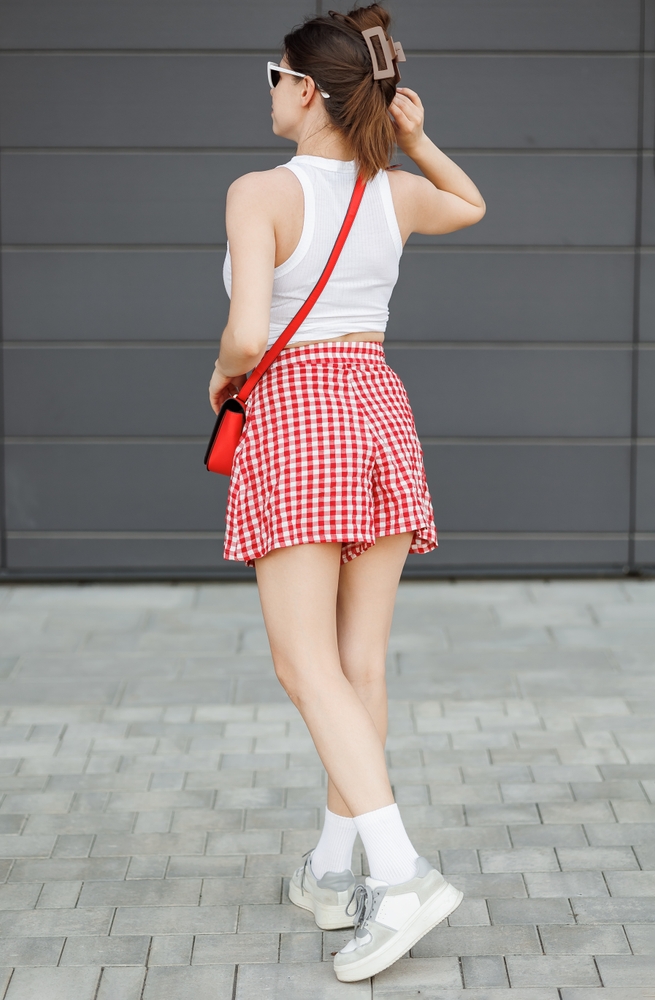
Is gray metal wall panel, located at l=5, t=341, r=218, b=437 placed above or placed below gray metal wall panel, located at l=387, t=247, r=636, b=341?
below

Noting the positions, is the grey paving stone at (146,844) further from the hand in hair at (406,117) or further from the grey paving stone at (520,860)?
the hand in hair at (406,117)

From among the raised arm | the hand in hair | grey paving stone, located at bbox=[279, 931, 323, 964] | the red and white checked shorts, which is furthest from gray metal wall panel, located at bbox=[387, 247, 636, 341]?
grey paving stone, located at bbox=[279, 931, 323, 964]

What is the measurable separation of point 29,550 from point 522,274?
2633 mm

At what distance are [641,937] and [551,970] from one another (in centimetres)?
24

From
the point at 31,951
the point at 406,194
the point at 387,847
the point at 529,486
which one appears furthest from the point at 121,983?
the point at 529,486

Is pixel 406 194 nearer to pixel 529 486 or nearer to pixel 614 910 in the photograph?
pixel 614 910

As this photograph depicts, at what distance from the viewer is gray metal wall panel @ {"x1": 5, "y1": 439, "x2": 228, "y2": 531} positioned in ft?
17.2

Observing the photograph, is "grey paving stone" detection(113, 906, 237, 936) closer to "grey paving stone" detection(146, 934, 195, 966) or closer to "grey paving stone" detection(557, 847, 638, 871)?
"grey paving stone" detection(146, 934, 195, 966)

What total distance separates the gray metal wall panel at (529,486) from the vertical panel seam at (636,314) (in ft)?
0.12

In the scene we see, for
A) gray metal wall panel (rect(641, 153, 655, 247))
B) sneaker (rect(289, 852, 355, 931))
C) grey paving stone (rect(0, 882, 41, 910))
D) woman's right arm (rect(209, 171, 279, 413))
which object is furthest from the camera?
gray metal wall panel (rect(641, 153, 655, 247))

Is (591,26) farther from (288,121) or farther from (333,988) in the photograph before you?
(333,988)

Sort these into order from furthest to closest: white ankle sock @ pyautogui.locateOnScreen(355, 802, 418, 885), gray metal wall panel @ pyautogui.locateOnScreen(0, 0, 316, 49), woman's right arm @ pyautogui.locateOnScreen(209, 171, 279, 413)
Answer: gray metal wall panel @ pyautogui.locateOnScreen(0, 0, 316, 49) < white ankle sock @ pyautogui.locateOnScreen(355, 802, 418, 885) < woman's right arm @ pyautogui.locateOnScreen(209, 171, 279, 413)

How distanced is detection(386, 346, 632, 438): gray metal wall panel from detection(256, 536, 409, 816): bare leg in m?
3.14

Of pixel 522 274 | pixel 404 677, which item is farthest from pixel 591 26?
pixel 404 677
